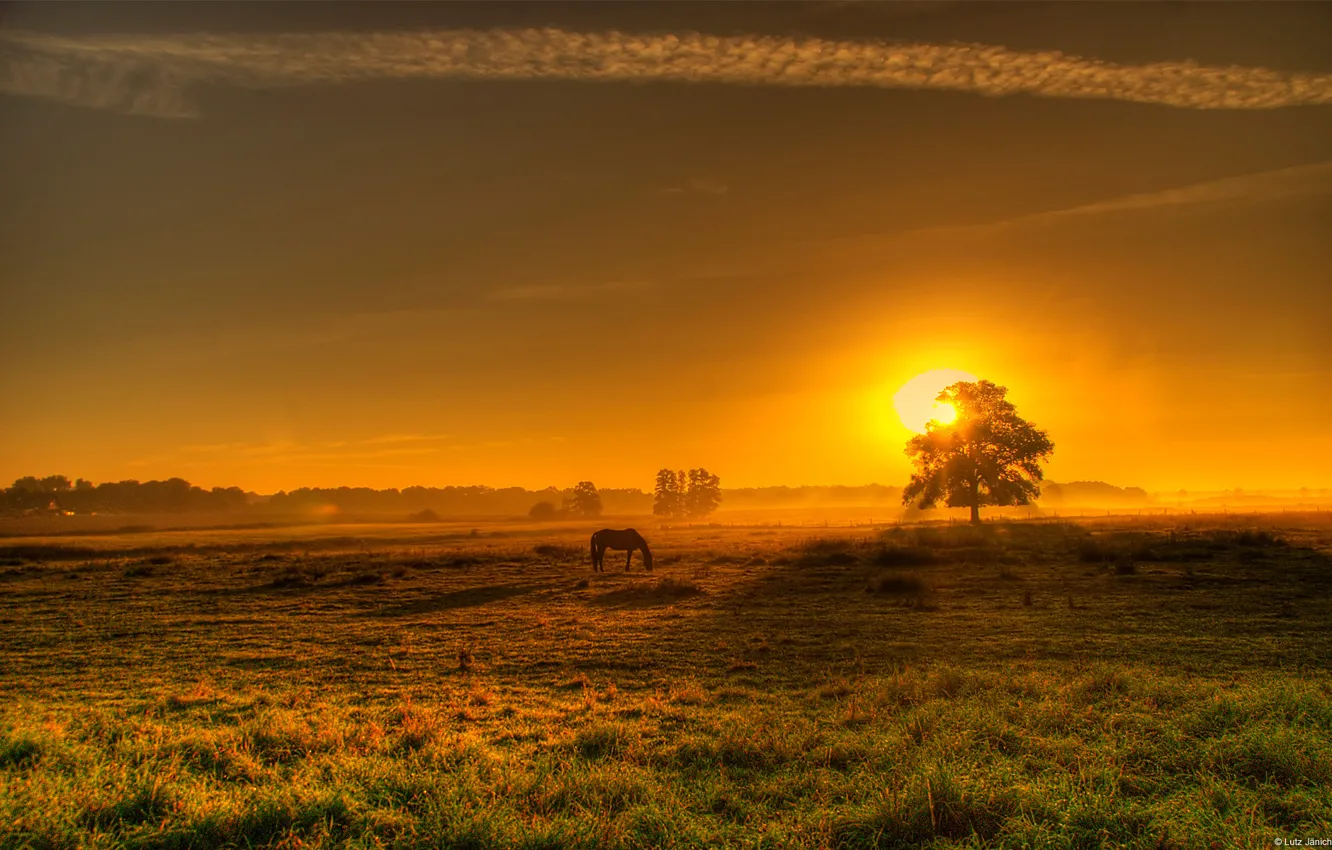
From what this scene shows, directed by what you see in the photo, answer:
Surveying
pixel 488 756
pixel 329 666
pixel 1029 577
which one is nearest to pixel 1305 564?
pixel 1029 577

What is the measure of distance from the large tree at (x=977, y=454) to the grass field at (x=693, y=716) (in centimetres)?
3787

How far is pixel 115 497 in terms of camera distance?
152 metres

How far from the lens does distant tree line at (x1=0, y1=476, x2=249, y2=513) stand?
129875 millimetres

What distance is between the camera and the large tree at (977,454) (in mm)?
61688

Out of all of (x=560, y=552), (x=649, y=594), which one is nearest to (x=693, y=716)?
(x=649, y=594)

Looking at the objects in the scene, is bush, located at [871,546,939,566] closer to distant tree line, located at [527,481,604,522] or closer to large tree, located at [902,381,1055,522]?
large tree, located at [902,381,1055,522]

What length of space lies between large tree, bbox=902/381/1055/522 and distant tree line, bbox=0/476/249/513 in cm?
15760

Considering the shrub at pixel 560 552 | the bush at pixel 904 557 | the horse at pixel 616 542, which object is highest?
the horse at pixel 616 542

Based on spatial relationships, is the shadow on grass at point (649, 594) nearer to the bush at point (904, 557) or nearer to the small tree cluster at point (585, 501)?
the bush at point (904, 557)

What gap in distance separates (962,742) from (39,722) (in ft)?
43.4

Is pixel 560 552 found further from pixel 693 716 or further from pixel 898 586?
pixel 693 716

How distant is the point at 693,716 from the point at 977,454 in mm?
59312

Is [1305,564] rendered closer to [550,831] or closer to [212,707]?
[550,831]

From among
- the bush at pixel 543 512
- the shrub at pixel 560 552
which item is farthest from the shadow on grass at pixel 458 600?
the bush at pixel 543 512
